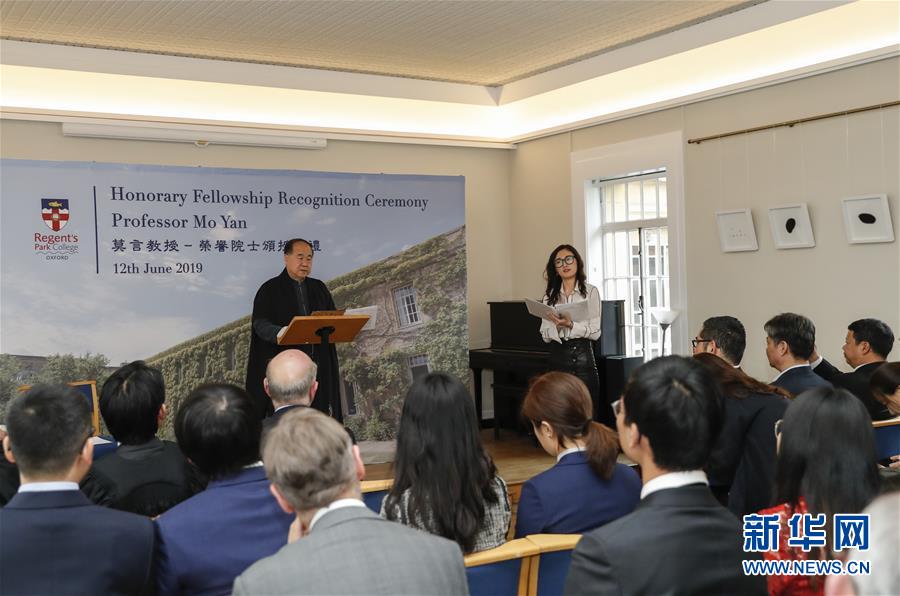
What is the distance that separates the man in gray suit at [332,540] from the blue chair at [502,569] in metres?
0.47

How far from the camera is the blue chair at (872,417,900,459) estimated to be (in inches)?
154

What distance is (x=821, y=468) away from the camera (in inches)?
75.7

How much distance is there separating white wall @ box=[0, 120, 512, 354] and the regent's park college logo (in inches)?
10.3

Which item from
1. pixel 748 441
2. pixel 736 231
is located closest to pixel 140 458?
pixel 748 441

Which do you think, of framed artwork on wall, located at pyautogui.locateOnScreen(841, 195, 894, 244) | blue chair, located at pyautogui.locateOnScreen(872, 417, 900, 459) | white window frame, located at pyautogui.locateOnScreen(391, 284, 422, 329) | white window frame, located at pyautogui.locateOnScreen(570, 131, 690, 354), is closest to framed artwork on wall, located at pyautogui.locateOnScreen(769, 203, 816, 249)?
framed artwork on wall, located at pyautogui.locateOnScreen(841, 195, 894, 244)

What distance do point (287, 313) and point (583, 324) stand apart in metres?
2.24

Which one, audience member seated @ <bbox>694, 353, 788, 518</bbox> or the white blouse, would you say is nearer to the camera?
audience member seated @ <bbox>694, 353, 788, 518</bbox>

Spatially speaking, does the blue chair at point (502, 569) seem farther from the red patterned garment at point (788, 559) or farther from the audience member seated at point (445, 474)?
the red patterned garment at point (788, 559)

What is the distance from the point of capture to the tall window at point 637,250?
25.9ft

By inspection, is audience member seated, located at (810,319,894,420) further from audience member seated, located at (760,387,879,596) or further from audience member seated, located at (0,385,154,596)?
audience member seated, located at (0,385,154,596)

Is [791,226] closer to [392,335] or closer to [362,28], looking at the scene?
[392,335]

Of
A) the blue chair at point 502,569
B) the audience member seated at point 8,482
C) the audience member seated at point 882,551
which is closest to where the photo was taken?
the audience member seated at point 882,551

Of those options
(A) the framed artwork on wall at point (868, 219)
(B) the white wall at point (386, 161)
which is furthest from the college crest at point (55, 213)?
(A) the framed artwork on wall at point (868, 219)

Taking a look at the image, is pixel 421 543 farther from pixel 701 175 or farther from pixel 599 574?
pixel 701 175
